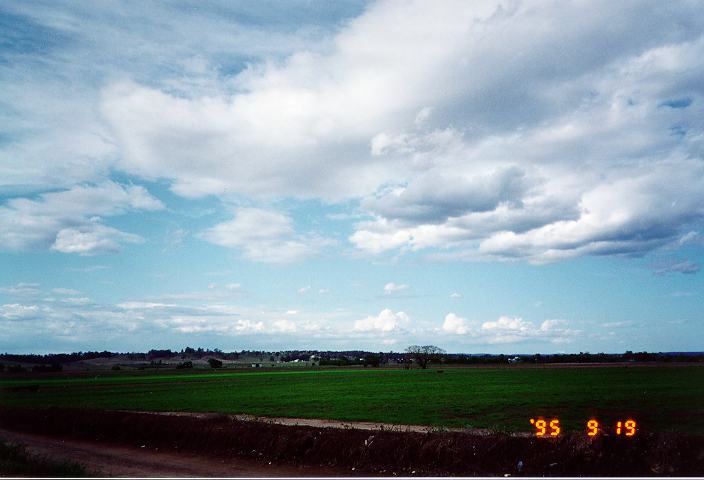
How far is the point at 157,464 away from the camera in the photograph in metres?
26.8

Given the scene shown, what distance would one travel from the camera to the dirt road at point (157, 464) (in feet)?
79.4

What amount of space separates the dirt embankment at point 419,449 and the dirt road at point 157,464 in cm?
96

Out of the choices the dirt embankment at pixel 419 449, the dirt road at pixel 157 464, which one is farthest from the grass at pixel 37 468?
the dirt embankment at pixel 419 449

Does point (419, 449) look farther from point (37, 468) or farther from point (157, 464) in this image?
point (37, 468)

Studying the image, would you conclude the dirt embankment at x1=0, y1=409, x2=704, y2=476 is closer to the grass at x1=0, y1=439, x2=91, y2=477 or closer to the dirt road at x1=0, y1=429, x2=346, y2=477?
the dirt road at x1=0, y1=429, x2=346, y2=477

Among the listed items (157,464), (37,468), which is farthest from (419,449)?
(37,468)

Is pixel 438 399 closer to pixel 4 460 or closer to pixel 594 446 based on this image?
pixel 594 446

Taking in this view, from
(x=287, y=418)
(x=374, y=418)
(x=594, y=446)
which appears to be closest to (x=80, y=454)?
(x=287, y=418)

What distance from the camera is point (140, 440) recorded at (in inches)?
1387

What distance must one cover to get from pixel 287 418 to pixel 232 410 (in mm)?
9230

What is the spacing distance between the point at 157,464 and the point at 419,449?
1289 cm

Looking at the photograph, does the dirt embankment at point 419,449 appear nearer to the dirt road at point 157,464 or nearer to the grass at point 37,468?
the dirt road at point 157,464

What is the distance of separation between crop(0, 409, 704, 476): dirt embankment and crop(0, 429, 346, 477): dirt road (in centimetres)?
96

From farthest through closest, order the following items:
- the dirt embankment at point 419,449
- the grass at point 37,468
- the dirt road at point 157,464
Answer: the dirt road at point 157,464 < the dirt embankment at point 419,449 < the grass at point 37,468
